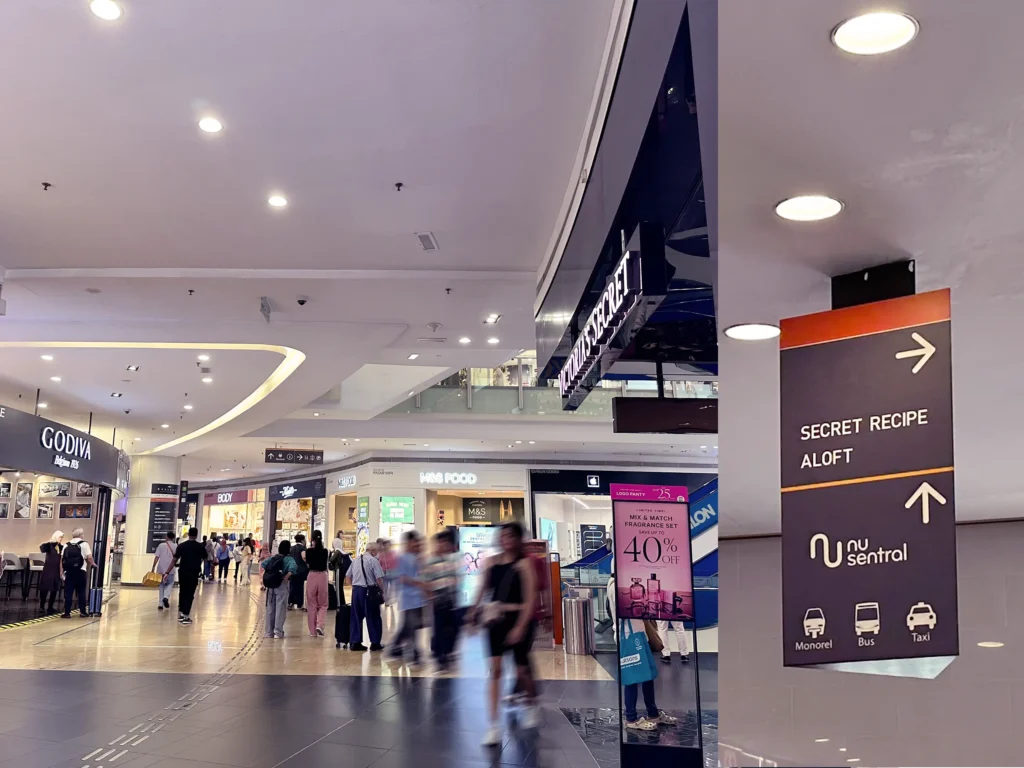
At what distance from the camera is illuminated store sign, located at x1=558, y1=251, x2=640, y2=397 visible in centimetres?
393

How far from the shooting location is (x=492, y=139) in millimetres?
4602

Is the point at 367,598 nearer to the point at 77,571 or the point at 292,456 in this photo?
the point at 77,571

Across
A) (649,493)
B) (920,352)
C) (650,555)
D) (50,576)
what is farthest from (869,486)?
(50,576)

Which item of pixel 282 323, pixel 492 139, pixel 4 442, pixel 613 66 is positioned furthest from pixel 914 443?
pixel 4 442

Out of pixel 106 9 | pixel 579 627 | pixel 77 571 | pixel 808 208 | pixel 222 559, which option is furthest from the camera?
pixel 222 559

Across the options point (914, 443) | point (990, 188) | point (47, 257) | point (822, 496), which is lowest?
point (822, 496)

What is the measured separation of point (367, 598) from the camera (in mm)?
9969

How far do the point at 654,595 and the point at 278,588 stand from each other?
7.15 meters

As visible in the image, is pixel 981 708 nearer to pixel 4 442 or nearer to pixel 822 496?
pixel 822 496

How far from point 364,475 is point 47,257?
15.6 metres

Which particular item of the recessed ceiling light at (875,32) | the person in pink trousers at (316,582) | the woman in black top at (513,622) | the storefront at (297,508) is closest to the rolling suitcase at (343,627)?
the person in pink trousers at (316,582)

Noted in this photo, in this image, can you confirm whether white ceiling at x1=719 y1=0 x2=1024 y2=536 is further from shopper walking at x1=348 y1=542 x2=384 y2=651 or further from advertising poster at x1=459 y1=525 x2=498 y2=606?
advertising poster at x1=459 y1=525 x2=498 y2=606

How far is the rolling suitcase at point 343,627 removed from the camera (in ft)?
33.3

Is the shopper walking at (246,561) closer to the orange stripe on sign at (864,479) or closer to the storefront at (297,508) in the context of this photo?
the storefront at (297,508)
